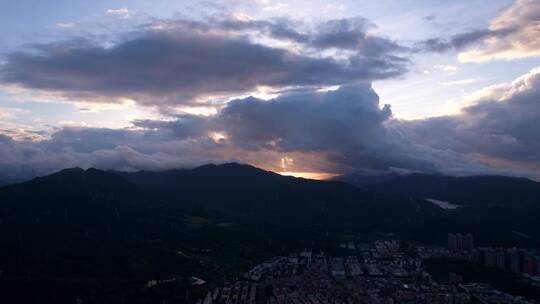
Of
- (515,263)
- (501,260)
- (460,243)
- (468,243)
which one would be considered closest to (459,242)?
(460,243)

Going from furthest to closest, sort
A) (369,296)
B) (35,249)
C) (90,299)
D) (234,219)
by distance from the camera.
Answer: (234,219) < (35,249) < (369,296) < (90,299)

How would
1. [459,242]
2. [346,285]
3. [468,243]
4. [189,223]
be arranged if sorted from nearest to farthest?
[346,285] < [468,243] < [459,242] < [189,223]

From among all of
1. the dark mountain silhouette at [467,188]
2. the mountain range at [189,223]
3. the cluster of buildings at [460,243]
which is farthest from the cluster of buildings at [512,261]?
the dark mountain silhouette at [467,188]

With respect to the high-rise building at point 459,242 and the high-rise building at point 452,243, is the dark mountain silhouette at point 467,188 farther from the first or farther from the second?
the high-rise building at point 452,243

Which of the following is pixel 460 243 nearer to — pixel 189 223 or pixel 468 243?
pixel 468 243

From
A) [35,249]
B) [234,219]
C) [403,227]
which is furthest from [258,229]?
[35,249]

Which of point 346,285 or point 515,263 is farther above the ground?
point 515,263

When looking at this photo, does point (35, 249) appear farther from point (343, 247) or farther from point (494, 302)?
point (494, 302)

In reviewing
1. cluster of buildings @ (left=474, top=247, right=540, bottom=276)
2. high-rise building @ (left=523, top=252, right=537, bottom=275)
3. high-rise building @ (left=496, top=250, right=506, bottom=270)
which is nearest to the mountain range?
cluster of buildings @ (left=474, top=247, right=540, bottom=276)
